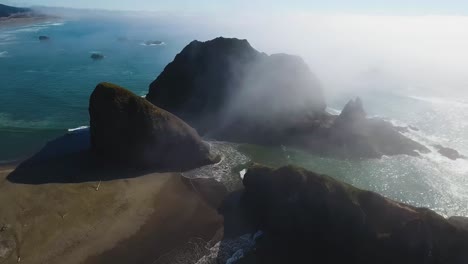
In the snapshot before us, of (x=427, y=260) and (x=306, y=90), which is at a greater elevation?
(x=306, y=90)

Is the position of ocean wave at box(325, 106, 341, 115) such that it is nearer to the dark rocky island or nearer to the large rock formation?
the dark rocky island

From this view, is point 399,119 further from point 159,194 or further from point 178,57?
point 159,194

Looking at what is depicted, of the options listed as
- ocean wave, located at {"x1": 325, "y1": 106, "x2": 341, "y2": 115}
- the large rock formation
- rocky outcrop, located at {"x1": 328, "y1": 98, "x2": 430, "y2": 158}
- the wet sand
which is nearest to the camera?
the wet sand

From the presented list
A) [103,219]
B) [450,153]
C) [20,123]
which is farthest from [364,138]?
[20,123]

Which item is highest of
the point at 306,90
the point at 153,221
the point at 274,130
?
the point at 306,90

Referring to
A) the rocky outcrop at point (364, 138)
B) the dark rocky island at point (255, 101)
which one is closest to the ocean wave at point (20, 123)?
the dark rocky island at point (255, 101)

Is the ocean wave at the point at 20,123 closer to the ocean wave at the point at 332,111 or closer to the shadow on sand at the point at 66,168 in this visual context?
the shadow on sand at the point at 66,168

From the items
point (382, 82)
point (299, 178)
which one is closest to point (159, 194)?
point (299, 178)

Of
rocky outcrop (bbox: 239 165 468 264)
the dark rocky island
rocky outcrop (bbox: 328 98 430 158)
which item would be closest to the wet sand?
rocky outcrop (bbox: 239 165 468 264)
